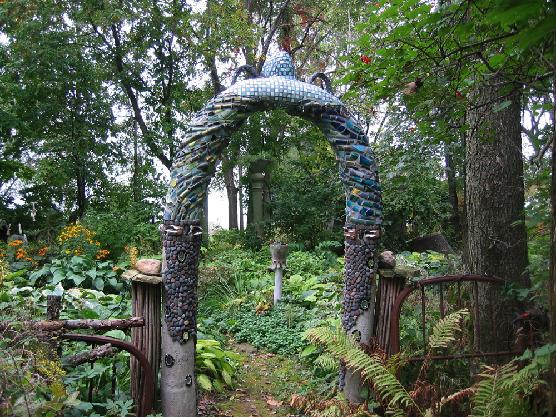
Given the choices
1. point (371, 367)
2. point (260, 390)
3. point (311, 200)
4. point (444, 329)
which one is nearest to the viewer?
point (371, 367)

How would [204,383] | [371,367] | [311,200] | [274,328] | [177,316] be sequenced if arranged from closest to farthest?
[371,367] → [177,316] → [204,383] → [274,328] → [311,200]

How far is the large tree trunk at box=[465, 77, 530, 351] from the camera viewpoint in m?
3.67

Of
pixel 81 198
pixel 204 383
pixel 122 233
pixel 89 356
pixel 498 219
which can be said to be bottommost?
pixel 204 383

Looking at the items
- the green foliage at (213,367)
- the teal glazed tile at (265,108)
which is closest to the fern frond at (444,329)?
the teal glazed tile at (265,108)

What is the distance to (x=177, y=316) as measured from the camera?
11.4 ft

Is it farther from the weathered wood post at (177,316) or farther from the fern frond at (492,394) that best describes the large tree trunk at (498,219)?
the weathered wood post at (177,316)

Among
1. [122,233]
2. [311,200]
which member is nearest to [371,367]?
[122,233]

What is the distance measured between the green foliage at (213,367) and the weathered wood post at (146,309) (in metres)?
1.10

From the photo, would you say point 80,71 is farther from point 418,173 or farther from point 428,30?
point 428,30

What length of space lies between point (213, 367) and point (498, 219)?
118 inches

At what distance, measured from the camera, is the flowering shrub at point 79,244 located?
8.21 m

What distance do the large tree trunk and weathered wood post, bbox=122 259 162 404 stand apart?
2.50m

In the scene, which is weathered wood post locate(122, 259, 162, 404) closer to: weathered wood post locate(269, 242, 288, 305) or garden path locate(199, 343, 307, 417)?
garden path locate(199, 343, 307, 417)

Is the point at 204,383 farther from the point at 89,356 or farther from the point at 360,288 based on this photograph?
the point at 360,288
